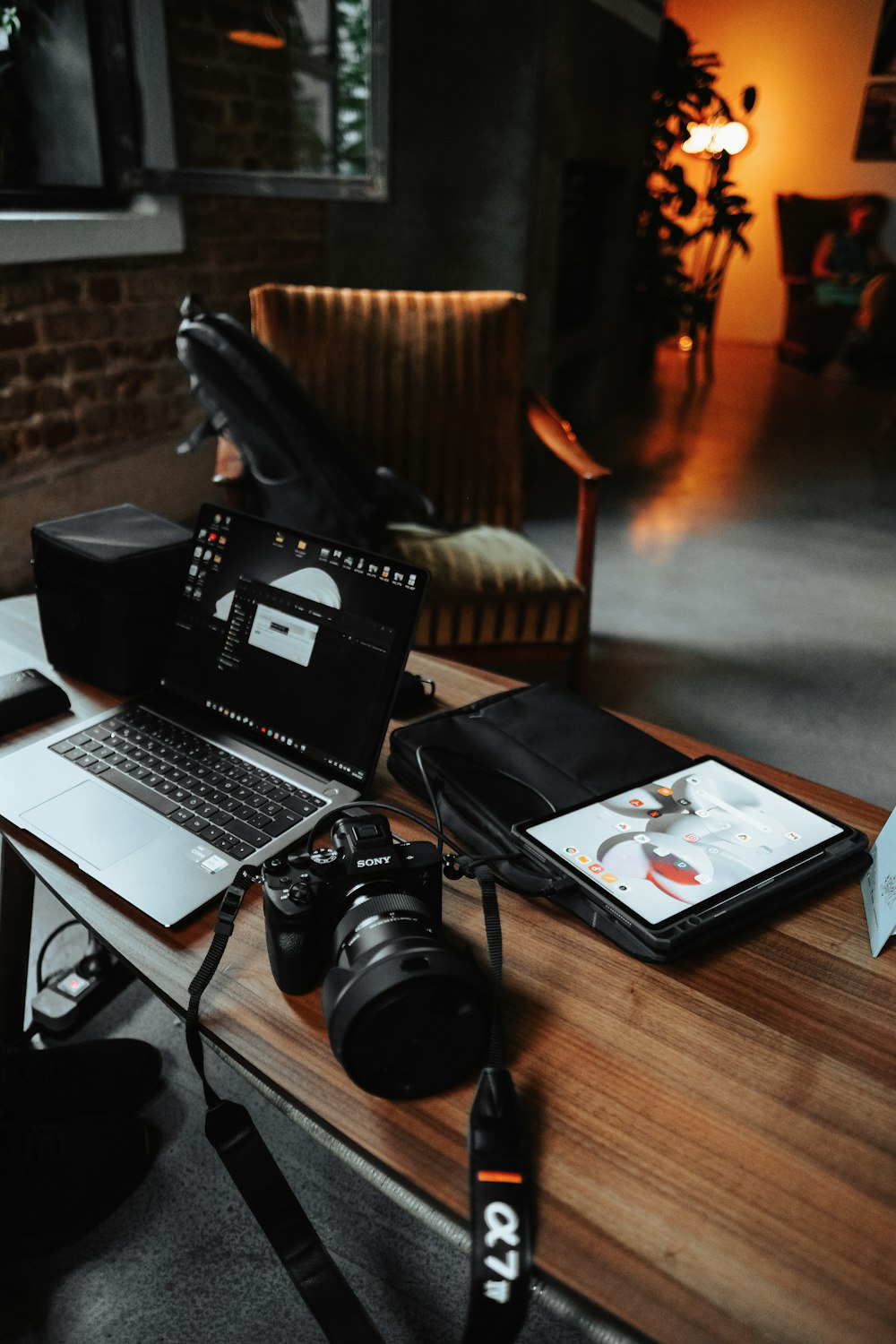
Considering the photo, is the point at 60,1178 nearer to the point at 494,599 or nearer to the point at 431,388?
the point at 494,599

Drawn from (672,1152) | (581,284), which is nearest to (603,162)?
(581,284)

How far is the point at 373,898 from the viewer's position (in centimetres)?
67

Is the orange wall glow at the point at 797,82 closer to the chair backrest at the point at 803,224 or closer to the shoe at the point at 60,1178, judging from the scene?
the chair backrest at the point at 803,224

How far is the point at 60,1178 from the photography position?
3.33 feet

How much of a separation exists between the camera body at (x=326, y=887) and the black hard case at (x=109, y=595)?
1.56 ft

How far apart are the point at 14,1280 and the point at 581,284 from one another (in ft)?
14.0

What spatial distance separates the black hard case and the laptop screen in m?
0.06

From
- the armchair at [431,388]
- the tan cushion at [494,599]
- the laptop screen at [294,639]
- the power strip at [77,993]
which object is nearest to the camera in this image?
the laptop screen at [294,639]

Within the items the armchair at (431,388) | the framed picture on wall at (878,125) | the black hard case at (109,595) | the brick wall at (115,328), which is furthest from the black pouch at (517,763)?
the framed picture on wall at (878,125)

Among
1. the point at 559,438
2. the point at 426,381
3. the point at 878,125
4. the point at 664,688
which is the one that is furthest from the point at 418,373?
the point at 878,125

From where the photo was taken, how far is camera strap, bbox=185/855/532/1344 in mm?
526

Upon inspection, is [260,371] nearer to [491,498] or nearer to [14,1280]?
[491,498]

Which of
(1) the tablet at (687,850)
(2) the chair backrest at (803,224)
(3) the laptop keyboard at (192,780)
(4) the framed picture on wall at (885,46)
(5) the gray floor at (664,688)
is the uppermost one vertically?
(4) the framed picture on wall at (885,46)

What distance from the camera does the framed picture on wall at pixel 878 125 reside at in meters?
6.17
